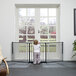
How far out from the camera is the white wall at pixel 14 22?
5.54m

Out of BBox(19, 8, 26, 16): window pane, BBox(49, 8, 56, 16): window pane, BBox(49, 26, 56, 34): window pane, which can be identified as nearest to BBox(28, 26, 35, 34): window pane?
BBox(19, 8, 26, 16): window pane

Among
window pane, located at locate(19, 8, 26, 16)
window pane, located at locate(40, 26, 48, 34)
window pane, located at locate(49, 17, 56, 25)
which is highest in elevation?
window pane, located at locate(19, 8, 26, 16)

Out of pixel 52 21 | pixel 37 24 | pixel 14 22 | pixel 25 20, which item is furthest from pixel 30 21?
pixel 14 22

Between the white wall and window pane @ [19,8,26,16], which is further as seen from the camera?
window pane @ [19,8,26,16]

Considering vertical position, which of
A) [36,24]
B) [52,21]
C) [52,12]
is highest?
[52,12]

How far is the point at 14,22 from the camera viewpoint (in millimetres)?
5551

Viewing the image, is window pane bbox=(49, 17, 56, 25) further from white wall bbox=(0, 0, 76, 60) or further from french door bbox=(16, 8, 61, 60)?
white wall bbox=(0, 0, 76, 60)

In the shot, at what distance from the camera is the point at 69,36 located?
559 centimetres

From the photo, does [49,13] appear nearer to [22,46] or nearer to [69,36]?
[69,36]

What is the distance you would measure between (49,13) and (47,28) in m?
0.73

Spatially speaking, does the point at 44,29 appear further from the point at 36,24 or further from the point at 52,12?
the point at 52,12

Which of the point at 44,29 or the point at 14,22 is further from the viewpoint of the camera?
the point at 44,29

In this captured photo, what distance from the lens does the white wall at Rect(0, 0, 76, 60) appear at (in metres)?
5.54

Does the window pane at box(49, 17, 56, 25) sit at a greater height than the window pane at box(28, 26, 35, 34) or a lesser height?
greater
